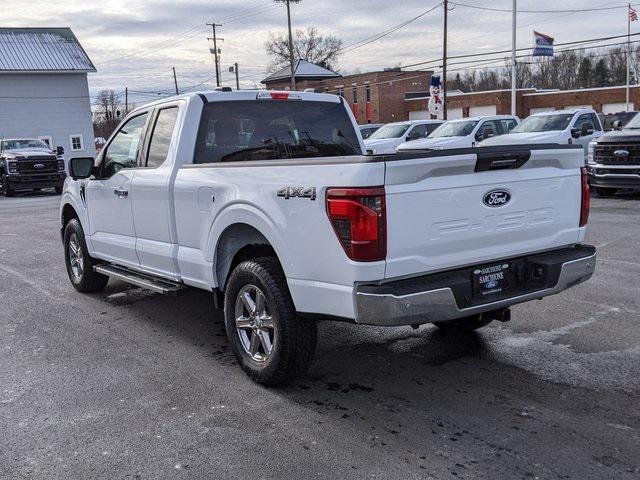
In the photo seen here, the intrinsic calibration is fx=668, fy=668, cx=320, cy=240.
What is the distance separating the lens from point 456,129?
22750 mm

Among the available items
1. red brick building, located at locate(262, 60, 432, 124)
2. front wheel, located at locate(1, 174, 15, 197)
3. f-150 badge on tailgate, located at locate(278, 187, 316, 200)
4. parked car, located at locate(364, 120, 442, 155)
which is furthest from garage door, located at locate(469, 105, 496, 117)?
f-150 badge on tailgate, located at locate(278, 187, 316, 200)

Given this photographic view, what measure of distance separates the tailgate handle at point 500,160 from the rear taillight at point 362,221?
0.76m

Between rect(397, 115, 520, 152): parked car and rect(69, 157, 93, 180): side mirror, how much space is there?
52.9 feet

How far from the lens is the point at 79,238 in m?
7.31

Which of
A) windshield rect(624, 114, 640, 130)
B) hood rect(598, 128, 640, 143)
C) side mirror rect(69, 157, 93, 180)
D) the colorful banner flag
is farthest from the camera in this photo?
the colorful banner flag

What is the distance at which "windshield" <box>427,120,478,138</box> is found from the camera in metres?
22.5

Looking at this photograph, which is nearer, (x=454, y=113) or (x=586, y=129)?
(x=586, y=129)

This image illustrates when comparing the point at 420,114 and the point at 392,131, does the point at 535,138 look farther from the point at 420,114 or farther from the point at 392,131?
the point at 420,114

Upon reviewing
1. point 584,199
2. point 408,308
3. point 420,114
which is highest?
point 420,114

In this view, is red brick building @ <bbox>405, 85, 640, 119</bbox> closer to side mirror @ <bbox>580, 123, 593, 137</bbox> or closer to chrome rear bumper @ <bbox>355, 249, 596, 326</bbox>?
side mirror @ <bbox>580, 123, 593, 137</bbox>

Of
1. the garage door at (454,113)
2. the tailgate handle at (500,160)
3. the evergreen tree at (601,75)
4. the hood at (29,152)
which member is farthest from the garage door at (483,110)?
the tailgate handle at (500,160)

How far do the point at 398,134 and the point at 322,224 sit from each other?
2239 centimetres

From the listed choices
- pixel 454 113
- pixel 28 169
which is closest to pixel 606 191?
pixel 28 169

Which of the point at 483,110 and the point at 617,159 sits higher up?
the point at 483,110
